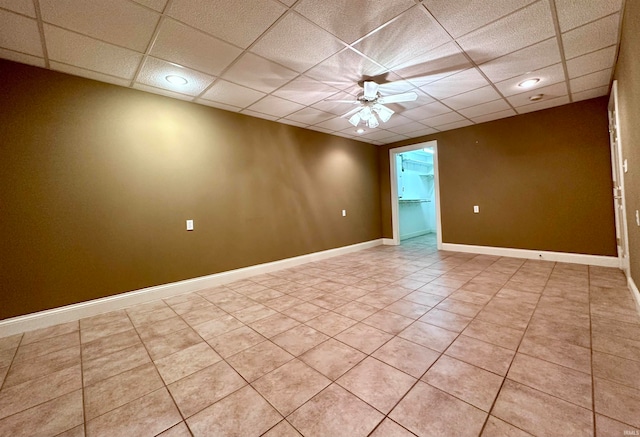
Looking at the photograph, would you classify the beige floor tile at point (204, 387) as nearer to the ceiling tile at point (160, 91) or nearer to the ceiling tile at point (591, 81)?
the ceiling tile at point (160, 91)

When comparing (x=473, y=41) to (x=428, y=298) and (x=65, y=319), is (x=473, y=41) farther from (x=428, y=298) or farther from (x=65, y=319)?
(x=65, y=319)

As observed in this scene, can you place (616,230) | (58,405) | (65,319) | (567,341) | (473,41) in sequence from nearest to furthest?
(58,405) < (567,341) < (473,41) < (65,319) < (616,230)

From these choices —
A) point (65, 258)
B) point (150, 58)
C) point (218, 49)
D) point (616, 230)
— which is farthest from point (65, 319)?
point (616, 230)

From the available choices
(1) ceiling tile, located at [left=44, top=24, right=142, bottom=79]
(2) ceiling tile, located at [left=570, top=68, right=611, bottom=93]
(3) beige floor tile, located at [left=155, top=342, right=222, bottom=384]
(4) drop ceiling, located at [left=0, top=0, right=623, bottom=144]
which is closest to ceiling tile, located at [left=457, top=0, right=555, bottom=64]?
(4) drop ceiling, located at [left=0, top=0, right=623, bottom=144]

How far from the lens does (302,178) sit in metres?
4.89

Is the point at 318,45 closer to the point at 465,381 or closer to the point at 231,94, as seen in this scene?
the point at 231,94

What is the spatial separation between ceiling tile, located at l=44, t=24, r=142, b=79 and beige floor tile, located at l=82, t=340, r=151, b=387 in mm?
2680

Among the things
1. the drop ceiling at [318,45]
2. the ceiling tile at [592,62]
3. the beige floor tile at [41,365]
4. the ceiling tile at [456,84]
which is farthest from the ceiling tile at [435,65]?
Answer: the beige floor tile at [41,365]

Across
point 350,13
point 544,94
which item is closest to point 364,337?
point 350,13

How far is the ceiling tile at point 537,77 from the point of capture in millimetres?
2948

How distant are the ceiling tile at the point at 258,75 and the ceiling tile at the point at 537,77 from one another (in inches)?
110

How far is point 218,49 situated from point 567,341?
3.83 m

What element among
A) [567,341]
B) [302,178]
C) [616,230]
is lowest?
[567,341]

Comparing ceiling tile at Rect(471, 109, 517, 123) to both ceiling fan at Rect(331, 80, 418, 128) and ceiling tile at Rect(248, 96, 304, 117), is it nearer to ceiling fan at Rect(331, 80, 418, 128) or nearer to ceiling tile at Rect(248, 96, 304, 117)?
ceiling fan at Rect(331, 80, 418, 128)
